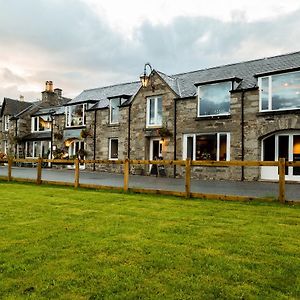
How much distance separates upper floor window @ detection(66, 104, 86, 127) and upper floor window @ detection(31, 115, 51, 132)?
490 cm

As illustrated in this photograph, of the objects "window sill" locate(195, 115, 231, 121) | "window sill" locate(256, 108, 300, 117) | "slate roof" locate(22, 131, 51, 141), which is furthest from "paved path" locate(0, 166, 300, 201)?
"slate roof" locate(22, 131, 51, 141)

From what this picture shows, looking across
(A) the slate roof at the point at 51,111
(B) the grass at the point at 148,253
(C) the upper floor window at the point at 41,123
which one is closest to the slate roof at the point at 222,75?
(A) the slate roof at the point at 51,111

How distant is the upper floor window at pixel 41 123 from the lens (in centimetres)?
3353

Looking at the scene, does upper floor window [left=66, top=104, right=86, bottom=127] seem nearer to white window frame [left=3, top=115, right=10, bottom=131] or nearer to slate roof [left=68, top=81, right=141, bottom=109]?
slate roof [left=68, top=81, right=141, bottom=109]

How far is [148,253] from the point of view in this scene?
4367mm

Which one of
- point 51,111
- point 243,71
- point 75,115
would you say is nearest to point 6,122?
point 51,111

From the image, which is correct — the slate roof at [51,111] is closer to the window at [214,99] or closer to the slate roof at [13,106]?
the slate roof at [13,106]

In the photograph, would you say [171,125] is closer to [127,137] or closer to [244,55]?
[127,137]

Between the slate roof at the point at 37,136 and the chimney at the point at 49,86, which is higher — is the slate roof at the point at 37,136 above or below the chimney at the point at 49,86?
below

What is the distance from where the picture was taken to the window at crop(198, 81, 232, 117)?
19.1m

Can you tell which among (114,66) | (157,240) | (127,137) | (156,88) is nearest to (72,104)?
(127,137)

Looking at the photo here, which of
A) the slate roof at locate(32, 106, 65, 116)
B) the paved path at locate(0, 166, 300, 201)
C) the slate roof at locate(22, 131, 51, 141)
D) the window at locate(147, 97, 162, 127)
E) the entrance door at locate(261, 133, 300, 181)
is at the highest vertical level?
the slate roof at locate(32, 106, 65, 116)

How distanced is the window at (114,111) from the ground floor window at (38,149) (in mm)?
9284

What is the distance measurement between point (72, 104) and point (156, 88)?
9284 mm
